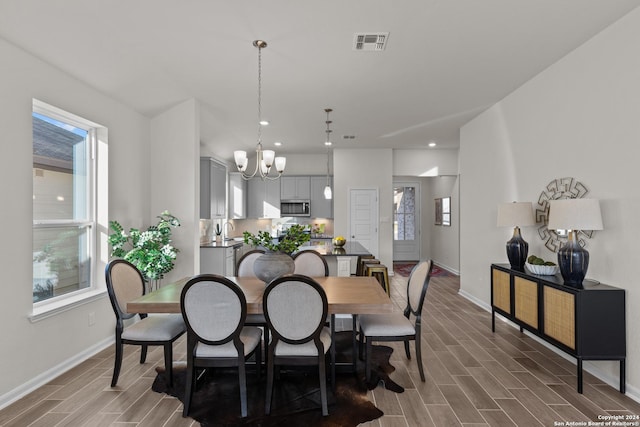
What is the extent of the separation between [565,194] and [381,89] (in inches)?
85.9

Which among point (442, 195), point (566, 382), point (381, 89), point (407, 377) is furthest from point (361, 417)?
point (442, 195)

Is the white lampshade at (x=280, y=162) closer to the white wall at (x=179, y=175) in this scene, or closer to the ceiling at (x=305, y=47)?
the ceiling at (x=305, y=47)

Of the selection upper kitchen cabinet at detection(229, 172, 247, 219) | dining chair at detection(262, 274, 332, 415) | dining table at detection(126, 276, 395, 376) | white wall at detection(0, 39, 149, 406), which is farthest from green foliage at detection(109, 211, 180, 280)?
upper kitchen cabinet at detection(229, 172, 247, 219)

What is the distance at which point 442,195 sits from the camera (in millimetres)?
8812

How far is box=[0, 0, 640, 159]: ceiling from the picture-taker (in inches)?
96.7

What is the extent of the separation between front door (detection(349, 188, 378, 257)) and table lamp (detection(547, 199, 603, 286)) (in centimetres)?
464

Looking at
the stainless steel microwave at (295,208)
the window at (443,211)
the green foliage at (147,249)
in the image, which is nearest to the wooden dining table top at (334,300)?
the green foliage at (147,249)

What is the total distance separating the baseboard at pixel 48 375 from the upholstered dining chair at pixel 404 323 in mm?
2606

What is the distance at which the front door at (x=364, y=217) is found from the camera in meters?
7.50

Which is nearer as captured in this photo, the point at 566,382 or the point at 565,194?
the point at 566,382

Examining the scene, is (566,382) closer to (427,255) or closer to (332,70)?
(332,70)

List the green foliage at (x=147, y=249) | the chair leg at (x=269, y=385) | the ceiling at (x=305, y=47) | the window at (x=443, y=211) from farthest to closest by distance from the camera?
the window at (x=443, y=211)
the green foliage at (x=147, y=249)
the ceiling at (x=305, y=47)
the chair leg at (x=269, y=385)

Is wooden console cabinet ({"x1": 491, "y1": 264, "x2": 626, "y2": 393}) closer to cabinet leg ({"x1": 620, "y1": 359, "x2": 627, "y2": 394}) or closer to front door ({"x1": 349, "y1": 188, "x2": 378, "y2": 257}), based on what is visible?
cabinet leg ({"x1": 620, "y1": 359, "x2": 627, "y2": 394})

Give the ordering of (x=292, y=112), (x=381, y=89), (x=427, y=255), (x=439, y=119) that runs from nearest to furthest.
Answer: (x=381, y=89) < (x=292, y=112) < (x=439, y=119) < (x=427, y=255)
